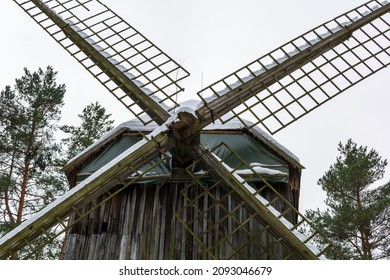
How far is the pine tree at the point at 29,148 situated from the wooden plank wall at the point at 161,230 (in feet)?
23.2

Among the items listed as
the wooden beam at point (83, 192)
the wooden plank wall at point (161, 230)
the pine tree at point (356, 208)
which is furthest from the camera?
the pine tree at point (356, 208)

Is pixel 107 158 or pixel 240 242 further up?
pixel 107 158

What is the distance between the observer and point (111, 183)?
532cm

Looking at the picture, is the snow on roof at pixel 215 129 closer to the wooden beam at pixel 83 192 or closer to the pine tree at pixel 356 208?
the wooden beam at pixel 83 192

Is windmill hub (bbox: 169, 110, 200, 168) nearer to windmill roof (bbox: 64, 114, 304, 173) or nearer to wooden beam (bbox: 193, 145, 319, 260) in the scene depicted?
→ wooden beam (bbox: 193, 145, 319, 260)

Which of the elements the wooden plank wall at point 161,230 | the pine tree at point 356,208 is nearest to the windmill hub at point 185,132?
the wooden plank wall at point 161,230

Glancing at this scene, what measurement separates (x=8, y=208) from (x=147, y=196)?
8086 millimetres

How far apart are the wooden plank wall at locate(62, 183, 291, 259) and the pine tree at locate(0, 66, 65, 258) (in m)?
7.06

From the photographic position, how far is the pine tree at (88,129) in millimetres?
15586

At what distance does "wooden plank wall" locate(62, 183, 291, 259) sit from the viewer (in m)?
6.43

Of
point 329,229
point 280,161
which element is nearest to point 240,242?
point 280,161

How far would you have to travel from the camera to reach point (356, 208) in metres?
13.9

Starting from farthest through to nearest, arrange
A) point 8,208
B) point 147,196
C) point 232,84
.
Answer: point 8,208, point 147,196, point 232,84
